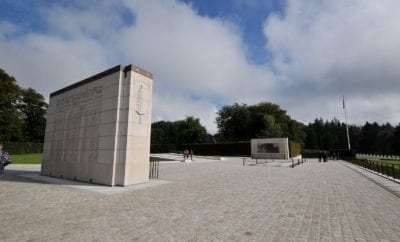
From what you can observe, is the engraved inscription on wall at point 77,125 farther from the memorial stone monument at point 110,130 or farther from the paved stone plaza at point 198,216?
the paved stone plaza at point 198,216

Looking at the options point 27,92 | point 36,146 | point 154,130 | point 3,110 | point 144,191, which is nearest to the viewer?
point 144,191

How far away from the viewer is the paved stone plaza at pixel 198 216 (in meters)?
4.57

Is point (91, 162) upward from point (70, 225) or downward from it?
upward

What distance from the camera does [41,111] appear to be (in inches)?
2165

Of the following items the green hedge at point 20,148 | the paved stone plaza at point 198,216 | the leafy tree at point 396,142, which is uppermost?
the leafy tree at point 396,142

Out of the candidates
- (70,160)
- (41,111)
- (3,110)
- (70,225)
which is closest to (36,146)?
(3,110)

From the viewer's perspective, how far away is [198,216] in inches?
231

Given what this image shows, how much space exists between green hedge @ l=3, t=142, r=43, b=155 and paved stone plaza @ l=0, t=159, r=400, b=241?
40.1 meters

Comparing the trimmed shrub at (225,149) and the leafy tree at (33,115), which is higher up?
the leafy tree at (33,115)

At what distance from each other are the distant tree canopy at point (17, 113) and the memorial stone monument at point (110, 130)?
A: 119 feet

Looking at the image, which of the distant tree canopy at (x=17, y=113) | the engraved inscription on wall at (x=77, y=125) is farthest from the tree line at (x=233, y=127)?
the engraved inscription on wall at (x=77, y=125)

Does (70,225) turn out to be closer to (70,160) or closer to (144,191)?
(144,191)

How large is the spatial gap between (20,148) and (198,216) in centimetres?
4898

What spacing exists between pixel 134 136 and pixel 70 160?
4730 millimetres
